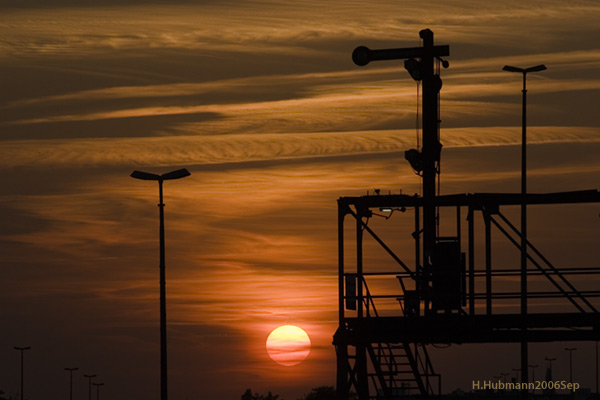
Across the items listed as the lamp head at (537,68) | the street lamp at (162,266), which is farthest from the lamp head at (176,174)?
the lamp head at (537,68)

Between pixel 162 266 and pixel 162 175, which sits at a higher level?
pixel 162 175

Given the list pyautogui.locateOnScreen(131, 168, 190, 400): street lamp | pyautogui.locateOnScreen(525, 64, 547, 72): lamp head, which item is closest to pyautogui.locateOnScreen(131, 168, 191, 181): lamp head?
pyautogui.locateOnScreen(131, 168, 190, 400): street lamp

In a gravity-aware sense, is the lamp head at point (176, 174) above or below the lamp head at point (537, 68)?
below

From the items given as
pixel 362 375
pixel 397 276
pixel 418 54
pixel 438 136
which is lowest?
pixel 362 375

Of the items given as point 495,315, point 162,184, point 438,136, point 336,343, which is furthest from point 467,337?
point 162,184

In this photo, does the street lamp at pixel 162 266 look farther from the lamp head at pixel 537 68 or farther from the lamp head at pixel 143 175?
the lamp head at pixel 537 68

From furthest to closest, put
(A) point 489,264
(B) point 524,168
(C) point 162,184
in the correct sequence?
(B) point 524,168
(C) point 162,184
(A) point 489,264

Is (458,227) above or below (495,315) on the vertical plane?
above

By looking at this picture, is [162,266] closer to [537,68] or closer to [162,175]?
[162,175]

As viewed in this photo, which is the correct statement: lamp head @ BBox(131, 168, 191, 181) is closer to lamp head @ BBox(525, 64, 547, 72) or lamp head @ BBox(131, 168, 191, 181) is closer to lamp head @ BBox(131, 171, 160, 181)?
lamp head @ BBox(131, 171, 160, 181)

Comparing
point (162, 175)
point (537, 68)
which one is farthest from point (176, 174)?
point (537, 68)

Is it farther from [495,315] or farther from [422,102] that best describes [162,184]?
[495,315]

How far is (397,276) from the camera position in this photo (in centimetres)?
4575

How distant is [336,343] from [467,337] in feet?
13.9
